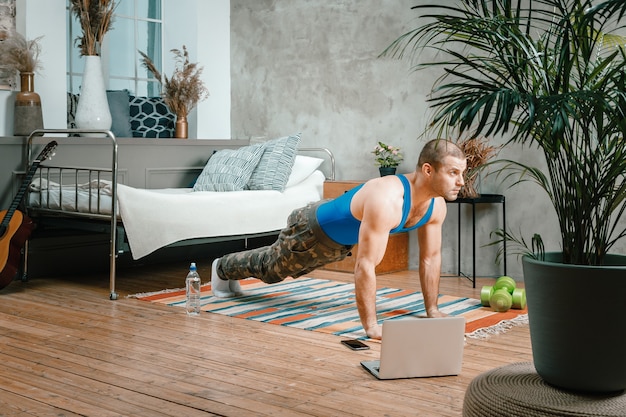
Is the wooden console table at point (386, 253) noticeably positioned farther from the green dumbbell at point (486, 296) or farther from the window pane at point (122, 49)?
the window pane at point (122, 49)

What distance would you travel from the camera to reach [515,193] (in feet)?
16.5

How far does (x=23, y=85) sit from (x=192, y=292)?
1953 millimetres

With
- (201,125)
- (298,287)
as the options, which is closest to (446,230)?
(298,287)

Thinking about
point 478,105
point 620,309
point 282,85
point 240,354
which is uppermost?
point 282,85

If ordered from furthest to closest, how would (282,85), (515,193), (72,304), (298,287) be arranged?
1. (282,85)
2. (515,193)
3. (298,287)
4. (72,304)

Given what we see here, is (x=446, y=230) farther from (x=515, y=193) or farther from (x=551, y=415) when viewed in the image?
(x=551, y=415)

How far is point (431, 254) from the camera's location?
3645 mm

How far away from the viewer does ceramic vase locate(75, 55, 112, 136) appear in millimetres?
5285

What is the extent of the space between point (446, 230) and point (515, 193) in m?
0.56

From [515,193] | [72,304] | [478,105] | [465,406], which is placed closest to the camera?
[478,105]

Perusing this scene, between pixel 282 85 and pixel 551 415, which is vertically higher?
pixel 282 85

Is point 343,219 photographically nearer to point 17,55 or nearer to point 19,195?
point 19,195

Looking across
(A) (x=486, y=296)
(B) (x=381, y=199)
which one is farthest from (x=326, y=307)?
(B) (x=381, y=199)

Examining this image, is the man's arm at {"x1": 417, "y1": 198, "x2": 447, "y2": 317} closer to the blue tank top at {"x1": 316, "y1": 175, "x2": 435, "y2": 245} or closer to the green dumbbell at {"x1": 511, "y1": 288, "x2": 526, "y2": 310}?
the blue tank top at {"x1": 316, "y1": 175, "x2": 435, "y2": 245}
